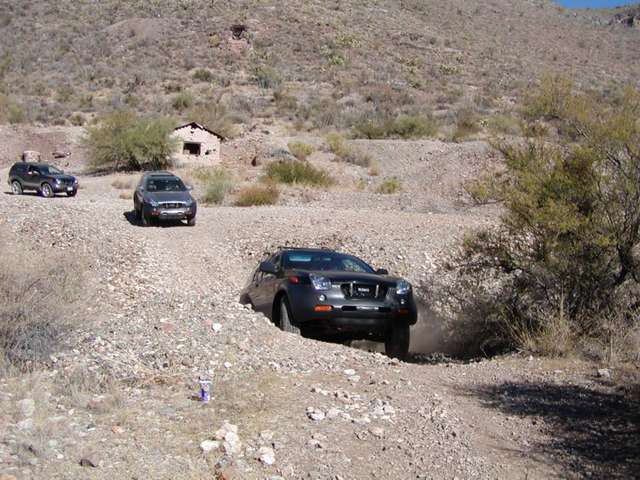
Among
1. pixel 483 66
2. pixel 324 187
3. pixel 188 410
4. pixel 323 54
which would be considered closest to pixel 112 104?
pixel 323 54

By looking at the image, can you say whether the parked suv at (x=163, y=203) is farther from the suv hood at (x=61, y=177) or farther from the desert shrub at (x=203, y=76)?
the desert shrub at (x=203, y=76)

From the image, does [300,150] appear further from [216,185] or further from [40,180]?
[40,180]

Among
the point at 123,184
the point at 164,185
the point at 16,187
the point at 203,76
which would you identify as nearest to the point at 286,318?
the point at 164,185

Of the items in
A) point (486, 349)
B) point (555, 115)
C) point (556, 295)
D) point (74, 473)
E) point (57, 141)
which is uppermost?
point (555, 115)

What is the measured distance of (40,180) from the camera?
29.8m

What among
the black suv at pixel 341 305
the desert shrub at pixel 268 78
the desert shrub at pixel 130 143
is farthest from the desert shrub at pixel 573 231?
the desert shrub at pixel 268 78

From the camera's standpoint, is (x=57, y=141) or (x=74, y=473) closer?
(x=74, y=473)

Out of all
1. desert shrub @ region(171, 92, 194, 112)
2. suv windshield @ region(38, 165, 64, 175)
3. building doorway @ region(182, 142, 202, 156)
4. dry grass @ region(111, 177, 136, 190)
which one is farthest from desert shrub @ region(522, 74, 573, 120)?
desert shrub @ region(171, 92, 194, 112)

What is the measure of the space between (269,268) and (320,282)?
1.68 metres

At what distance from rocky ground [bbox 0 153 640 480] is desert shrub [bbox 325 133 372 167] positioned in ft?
79.9

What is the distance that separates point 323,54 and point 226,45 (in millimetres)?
7821

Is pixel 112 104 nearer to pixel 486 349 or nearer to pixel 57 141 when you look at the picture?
pixel 57 141

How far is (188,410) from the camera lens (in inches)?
291

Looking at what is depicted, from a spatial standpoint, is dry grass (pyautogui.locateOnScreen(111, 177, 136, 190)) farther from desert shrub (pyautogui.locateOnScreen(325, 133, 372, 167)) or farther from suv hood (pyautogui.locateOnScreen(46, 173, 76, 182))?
desert shrub (pyautogui.locateOnScreen(325, 133, 372, 167))
